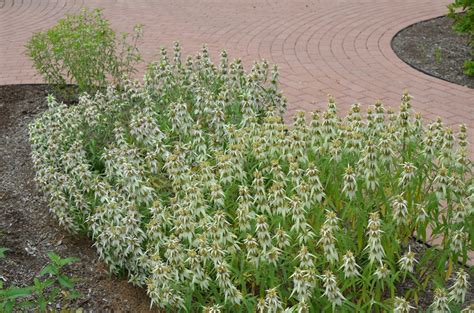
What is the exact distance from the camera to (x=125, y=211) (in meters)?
4.13

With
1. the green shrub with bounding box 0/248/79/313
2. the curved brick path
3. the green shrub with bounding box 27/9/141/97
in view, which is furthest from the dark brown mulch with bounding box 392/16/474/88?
the green shrub with bounding box 0/248/79/313

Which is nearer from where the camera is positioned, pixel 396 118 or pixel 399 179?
pixel 399 179

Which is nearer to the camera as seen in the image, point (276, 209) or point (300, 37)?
point (276, 209)

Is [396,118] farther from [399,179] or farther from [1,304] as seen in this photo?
[1,304]

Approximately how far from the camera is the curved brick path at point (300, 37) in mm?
7449

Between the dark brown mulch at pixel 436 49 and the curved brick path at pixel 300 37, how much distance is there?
17 centimetres

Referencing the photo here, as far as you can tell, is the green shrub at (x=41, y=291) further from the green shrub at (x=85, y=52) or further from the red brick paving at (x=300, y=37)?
the red brick paving at (x=300, y=37)

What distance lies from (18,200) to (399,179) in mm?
3208

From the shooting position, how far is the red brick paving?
744cm

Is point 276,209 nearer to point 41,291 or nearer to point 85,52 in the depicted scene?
point 41,291

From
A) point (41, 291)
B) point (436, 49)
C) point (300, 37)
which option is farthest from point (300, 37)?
point (41, 291)

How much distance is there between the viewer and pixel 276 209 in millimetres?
3789

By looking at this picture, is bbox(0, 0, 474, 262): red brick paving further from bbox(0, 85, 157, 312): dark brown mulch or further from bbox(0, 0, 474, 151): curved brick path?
bbox(0, 85, 157, 312): dark brown mulch

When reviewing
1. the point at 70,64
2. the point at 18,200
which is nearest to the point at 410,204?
the point at 18,200
